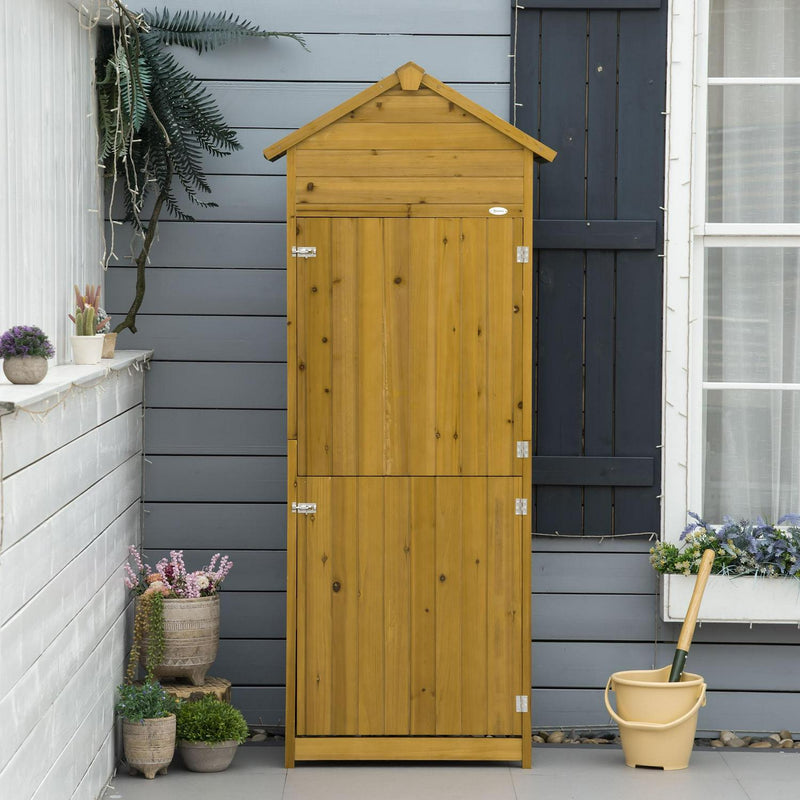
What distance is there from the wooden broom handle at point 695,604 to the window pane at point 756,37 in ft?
5.66

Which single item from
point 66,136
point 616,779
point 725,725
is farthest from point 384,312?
point 725,725

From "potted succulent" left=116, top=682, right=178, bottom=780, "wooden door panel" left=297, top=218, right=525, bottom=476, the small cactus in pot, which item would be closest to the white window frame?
"wooden door panel" left=297, top=218, right=525, bottom=476

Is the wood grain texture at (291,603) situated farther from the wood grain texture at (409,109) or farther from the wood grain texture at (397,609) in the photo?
the wood grain texture at (409,109)

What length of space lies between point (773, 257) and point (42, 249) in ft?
8.14

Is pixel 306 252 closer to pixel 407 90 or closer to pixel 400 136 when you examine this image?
pixel 400 136

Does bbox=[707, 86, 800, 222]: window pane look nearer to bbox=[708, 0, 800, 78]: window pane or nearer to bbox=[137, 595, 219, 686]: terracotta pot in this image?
bbox=[708, 0, 800, 78]: window pane

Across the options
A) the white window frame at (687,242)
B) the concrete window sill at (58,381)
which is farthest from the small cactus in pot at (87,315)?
the white window frame at (687,242)

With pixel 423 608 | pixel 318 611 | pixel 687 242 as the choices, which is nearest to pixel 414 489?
pixel 423 608

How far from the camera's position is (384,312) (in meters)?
3.40

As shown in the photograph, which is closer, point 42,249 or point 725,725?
point 42,249

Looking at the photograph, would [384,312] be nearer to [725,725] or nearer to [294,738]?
[294,738]

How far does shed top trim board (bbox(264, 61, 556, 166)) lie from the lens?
334 centimetres

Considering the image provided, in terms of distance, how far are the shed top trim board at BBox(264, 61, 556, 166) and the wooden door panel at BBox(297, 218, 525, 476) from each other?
0.83ft

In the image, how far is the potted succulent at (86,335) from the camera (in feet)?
10.1
